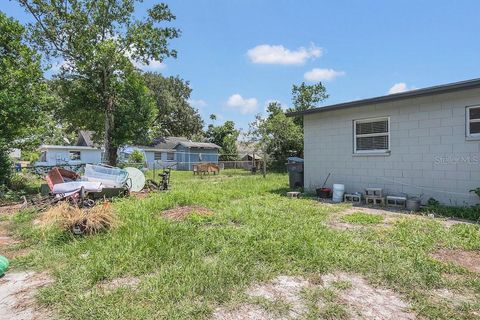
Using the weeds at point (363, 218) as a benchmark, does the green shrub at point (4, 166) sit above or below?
above

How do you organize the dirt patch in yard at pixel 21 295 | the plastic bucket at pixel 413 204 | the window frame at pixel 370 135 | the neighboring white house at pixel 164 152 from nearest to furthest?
1. the dirt patch in yard at pixel 21 295
2. the plastic bucket at pixel 413 204
3. the window frame at pixel 370 135
4. the neighboring white house at pixel 164 152

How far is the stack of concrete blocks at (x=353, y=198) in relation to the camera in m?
8.84

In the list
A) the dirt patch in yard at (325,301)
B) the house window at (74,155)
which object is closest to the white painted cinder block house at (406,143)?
the dirt patch in yard at (325,301)

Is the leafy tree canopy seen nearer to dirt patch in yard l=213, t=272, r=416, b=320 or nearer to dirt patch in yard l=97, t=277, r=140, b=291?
dirt patch in yard l=97, t=277, r=140, b=291

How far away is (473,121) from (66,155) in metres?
29.1

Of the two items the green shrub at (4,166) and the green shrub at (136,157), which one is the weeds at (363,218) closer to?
the green shrub at (4,166)

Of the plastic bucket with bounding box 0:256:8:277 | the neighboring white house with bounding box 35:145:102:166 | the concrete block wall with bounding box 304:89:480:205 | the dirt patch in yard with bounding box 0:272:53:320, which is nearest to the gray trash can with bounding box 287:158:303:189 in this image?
the concrete block wall with bounding box 304:89:480:205

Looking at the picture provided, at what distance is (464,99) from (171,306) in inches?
298

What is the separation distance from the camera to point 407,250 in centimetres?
432

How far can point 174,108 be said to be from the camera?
3784cm

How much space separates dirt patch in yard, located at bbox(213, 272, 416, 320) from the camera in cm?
276

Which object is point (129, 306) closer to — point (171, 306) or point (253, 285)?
point (171, 306)

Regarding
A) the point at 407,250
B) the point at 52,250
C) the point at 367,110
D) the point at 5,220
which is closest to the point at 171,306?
the point at 52,250

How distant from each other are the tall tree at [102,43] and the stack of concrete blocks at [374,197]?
11.5 meters
